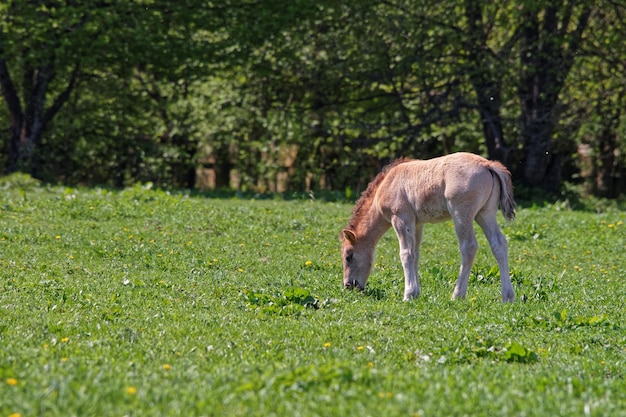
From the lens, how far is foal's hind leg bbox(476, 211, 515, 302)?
1049cm

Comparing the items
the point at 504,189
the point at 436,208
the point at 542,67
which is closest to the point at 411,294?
the point at 436,208

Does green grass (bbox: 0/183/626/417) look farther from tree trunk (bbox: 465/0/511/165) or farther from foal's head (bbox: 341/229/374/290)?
tree trunk (bbox: 465/0/511/165)

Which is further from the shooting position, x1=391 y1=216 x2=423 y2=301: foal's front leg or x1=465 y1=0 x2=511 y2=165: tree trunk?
x1=465 y1=0 x2=511 y2=165: tree trunk

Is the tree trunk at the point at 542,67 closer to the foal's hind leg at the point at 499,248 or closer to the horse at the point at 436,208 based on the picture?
the horse at the point at 436,208

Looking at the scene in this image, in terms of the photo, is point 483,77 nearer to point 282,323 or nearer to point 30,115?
point 30,115

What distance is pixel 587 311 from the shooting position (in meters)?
9.83

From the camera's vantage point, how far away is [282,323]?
8797mm

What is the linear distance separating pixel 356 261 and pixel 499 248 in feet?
6.38

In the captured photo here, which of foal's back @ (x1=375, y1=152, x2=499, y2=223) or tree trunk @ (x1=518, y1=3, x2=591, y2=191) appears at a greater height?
tree trunk @ (x1=518, y1=3, x2=591, y2=191)

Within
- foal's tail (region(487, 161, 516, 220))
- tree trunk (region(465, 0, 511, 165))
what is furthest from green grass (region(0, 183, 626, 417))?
tree trunk (region(465, 0, 511, 165))

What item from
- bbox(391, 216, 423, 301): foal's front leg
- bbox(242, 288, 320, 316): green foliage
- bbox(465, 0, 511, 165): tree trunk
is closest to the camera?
bbox(242, 288, 320, 316): green foliage

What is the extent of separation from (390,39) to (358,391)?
2092 centimetres

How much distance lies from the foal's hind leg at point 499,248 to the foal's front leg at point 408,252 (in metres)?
0.86

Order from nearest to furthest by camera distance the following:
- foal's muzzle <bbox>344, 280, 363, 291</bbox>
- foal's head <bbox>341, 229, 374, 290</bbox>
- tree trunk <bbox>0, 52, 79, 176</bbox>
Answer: foal's muzzle <bbox>344, 280, 363, 291</bbox> → foal's head <bbox>341, 229, 374, 290</bbox> → tree trunk <bbox>0, 52, 79, 176</bbox>
